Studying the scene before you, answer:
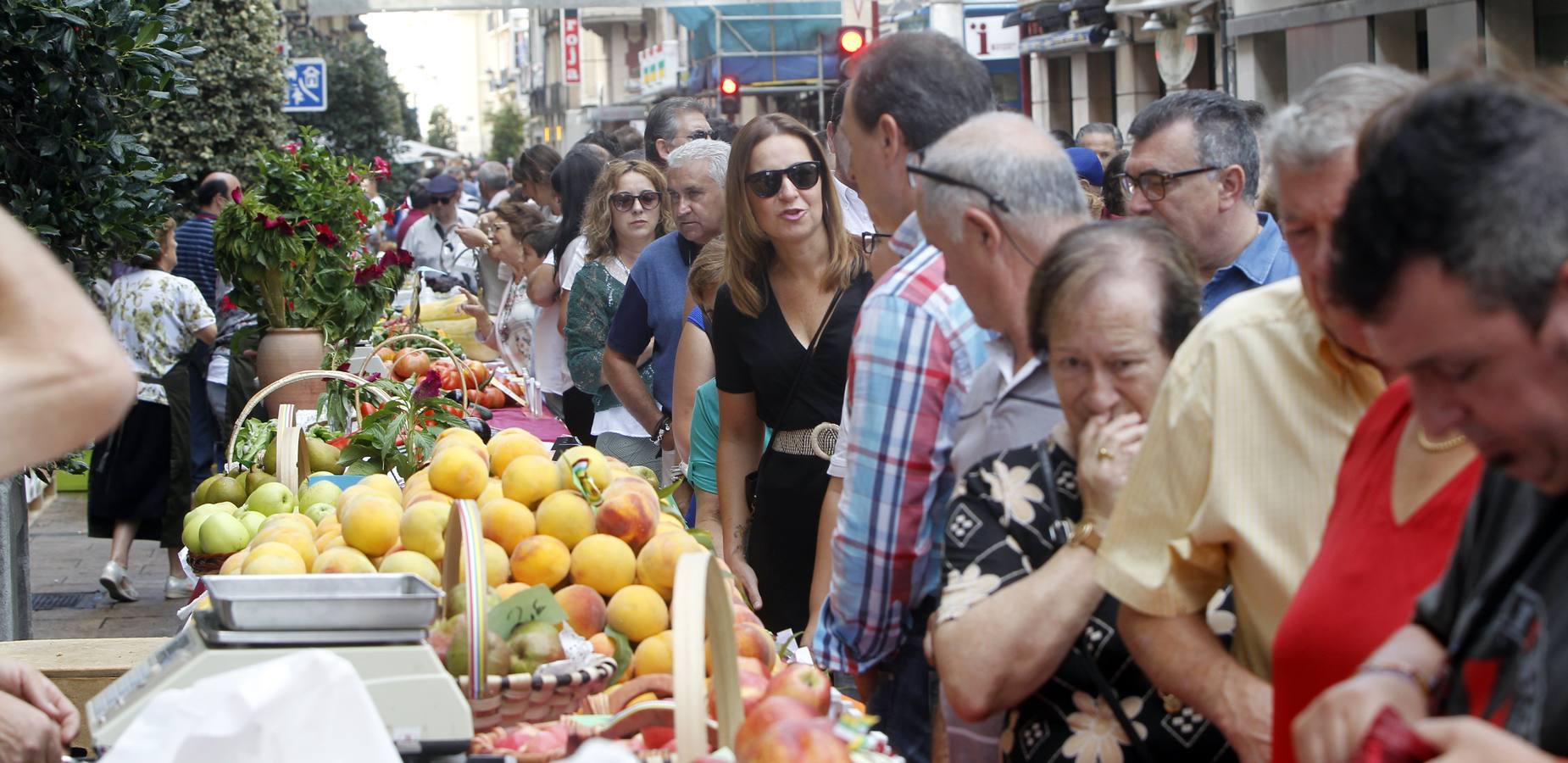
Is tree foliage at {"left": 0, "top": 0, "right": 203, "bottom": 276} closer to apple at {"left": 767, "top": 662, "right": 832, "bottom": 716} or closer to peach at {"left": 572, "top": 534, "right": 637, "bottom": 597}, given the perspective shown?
peach at {"left": 572, "top": 534, "right": 637, "bottom": 597}

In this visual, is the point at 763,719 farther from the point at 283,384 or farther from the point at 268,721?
the point at 283,384

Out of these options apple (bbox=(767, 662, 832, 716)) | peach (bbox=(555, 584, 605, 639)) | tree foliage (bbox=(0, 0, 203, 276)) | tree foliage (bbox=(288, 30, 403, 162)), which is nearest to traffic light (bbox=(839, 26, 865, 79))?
tree foliage (bbox=(0, 0, 203, 276))

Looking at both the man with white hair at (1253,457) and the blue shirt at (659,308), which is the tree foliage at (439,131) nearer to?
the blue shirt at (659,308)

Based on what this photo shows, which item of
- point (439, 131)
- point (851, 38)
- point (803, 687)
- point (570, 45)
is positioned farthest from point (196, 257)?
point (439, 131)

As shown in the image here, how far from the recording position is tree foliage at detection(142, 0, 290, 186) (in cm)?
1234

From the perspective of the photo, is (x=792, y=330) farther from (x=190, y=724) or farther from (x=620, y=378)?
(x=190, y=724)

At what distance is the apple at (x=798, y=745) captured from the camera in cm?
193

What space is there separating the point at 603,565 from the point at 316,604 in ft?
2.70

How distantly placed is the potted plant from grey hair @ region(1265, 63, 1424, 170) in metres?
5.71

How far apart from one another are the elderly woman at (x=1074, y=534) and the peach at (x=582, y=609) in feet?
2.66

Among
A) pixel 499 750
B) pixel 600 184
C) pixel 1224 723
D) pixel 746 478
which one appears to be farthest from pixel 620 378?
A: pixel 1224 723

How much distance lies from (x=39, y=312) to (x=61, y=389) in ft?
0.29

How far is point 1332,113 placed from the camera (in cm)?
193

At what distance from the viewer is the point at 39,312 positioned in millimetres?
1761
